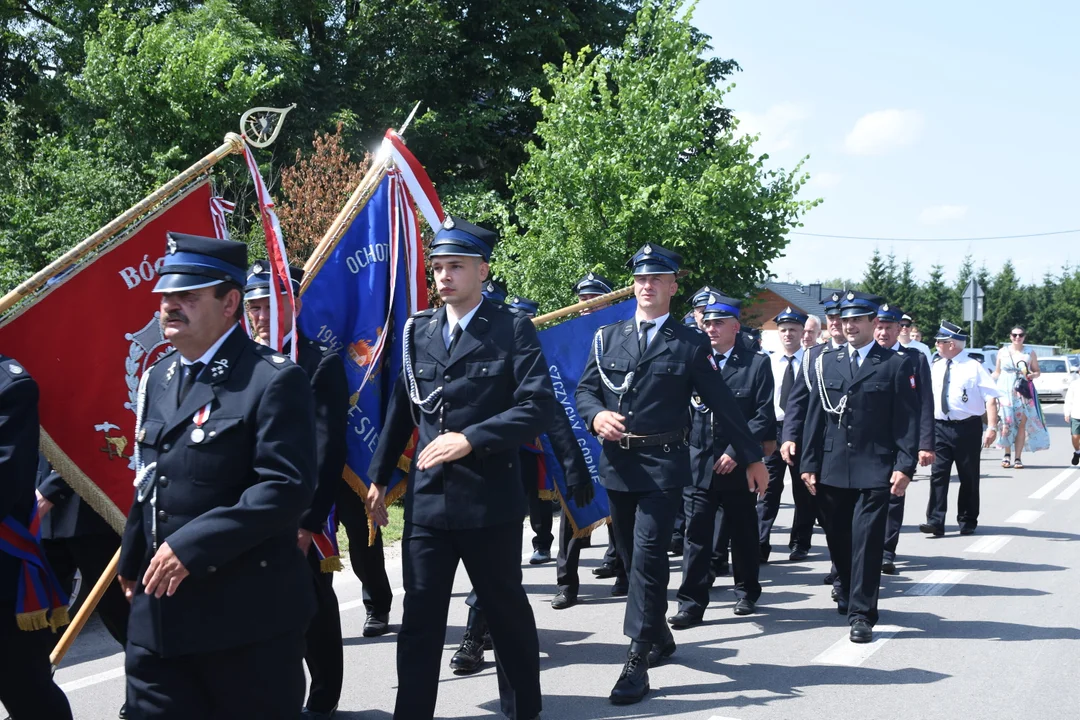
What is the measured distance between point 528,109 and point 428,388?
63.7 feet

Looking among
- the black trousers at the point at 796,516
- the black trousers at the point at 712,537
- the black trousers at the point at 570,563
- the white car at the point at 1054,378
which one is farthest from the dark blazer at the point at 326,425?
the white car at the point at 1054,378

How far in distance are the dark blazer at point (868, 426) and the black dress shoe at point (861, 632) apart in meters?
0.83

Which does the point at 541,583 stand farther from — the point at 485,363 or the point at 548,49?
the point at 548,49

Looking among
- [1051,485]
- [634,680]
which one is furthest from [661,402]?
[1051,485]

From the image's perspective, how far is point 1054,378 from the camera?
34.3 metres

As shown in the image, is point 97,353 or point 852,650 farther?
point 852,650

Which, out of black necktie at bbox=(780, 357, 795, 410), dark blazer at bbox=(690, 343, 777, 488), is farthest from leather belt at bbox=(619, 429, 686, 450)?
black necktie at bbox=(780, 357, 795, 410)

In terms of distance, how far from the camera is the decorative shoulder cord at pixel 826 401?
6801 millimetres

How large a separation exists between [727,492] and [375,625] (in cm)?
256

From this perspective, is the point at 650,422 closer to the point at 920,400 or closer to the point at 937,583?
the point at 920,400

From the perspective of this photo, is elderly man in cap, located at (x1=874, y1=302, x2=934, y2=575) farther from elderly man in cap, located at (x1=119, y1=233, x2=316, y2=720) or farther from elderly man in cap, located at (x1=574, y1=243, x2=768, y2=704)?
elderly man in cap, located at (x1=119, y1=233, x2=316, y2=720)

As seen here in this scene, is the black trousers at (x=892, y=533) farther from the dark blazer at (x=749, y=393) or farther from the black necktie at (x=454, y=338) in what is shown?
the black necktie at (x=454, y=338)

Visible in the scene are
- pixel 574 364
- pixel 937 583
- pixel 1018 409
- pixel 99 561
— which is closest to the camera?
pixel 99 561

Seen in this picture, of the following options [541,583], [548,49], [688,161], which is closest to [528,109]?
[548,49]
